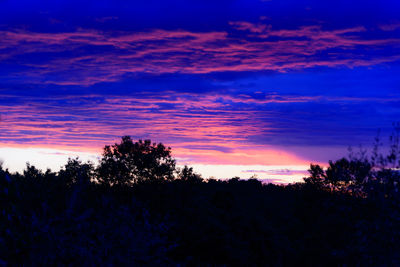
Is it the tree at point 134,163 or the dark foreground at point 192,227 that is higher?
the tree at point 134,163

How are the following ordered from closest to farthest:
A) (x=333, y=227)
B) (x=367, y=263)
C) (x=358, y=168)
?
(x=367, y=263), (x=358, y=168), (x=333, y=227)

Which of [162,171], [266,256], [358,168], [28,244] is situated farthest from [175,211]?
[28,244]

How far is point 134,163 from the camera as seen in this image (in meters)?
57.6

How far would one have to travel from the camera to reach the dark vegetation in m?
15.4

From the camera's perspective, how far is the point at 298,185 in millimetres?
58250

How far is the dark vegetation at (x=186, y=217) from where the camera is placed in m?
15.4

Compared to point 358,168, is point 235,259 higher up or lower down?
lower down

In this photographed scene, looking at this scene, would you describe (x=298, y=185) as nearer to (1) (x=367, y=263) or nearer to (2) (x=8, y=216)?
(1) (x=367, y=263)

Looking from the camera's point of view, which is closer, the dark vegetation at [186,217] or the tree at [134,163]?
the dark vegetation at [186,217]

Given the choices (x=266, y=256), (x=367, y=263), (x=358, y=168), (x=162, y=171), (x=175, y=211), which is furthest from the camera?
(x=162, y=171)

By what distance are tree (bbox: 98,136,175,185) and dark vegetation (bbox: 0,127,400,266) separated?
0.39 feet

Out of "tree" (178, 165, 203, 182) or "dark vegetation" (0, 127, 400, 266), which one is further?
"tree" (178, 165, 203, 182)

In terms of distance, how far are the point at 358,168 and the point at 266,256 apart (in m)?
15.4

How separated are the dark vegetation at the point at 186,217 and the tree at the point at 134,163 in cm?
12
